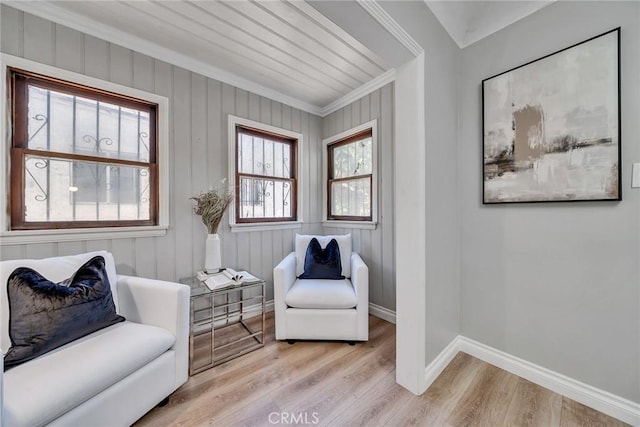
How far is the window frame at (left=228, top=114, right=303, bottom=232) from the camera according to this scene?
94.2 inches

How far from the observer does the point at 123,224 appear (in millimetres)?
1906

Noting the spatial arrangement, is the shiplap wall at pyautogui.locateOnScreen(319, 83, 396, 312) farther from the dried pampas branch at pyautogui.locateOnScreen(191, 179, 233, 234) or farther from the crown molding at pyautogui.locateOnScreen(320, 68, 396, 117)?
the dried pampas branch at pyautogui.locateOnScreen(191, 179, 233, 234)

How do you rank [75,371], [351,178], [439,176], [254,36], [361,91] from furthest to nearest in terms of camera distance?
1. [351,178]
2. [361,91]
3. [254,36]
4. [439,176]
5. [75,371]

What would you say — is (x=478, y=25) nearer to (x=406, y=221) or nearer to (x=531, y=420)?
(x=406, y=221)

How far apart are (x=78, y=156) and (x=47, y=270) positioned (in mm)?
852

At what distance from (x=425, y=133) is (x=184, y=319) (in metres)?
1.88

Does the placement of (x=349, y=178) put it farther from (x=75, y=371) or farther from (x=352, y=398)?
(x=75, y=371)

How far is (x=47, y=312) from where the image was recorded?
116 centimetres

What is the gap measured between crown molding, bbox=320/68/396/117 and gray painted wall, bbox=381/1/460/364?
1.97 ft

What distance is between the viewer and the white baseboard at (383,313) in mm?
2426

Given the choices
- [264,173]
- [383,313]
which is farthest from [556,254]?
[264,173]

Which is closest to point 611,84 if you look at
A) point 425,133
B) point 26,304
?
point 425,133

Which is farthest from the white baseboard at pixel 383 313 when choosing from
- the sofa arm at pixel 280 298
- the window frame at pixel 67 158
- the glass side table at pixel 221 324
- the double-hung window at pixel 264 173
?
the window frame at pixel 67 158

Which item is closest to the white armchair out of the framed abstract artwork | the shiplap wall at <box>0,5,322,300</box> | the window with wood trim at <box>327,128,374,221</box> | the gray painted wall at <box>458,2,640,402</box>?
the shiplap wall at <box>0,5,322,300</box>
